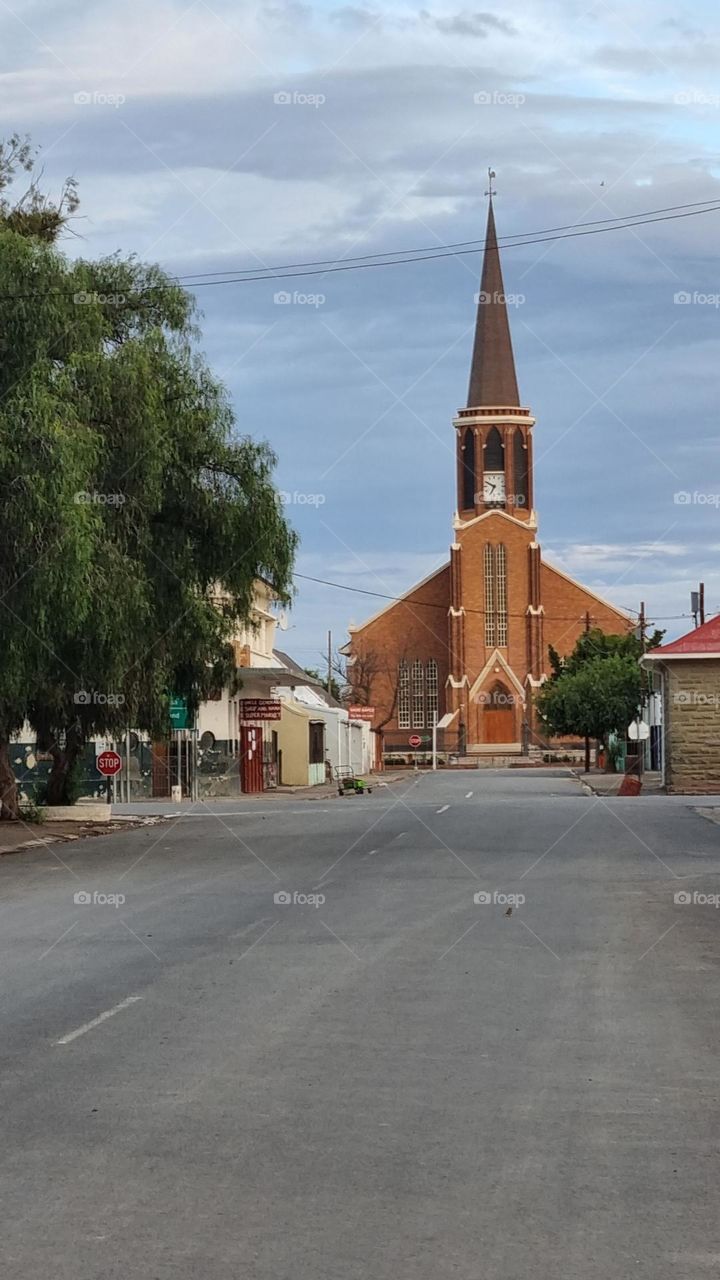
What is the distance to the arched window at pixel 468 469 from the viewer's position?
117938 mm

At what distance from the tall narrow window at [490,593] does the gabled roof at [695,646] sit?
2333 inches

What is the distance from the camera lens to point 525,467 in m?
118

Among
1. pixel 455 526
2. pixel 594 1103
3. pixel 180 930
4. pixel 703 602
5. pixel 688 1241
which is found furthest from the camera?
pixel 455 526

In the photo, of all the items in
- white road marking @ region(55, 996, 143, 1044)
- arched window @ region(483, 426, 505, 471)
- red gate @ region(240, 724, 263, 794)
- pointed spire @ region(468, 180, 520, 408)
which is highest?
pointed spire @ region(468, 180, 520, 408)

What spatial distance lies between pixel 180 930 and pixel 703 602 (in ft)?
242

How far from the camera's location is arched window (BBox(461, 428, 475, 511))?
118 meters

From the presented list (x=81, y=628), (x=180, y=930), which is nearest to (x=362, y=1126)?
(x=180, y=930)

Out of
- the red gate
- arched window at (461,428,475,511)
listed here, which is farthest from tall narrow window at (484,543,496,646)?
the red gate

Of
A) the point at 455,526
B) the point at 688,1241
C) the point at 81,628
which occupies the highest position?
the point at 455,526

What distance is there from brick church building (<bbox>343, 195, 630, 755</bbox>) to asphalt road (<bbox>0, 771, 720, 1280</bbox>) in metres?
90.6

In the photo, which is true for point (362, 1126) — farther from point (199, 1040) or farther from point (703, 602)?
point (703, 602)

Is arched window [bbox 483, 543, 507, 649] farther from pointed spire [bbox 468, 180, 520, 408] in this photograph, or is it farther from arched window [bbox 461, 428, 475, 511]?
pointed spire [bbox 468, 180, 520, 408]

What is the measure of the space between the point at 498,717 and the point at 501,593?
830 centimetres

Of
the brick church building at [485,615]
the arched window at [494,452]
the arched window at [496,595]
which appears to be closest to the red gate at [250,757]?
the brick church building at [485,615]
